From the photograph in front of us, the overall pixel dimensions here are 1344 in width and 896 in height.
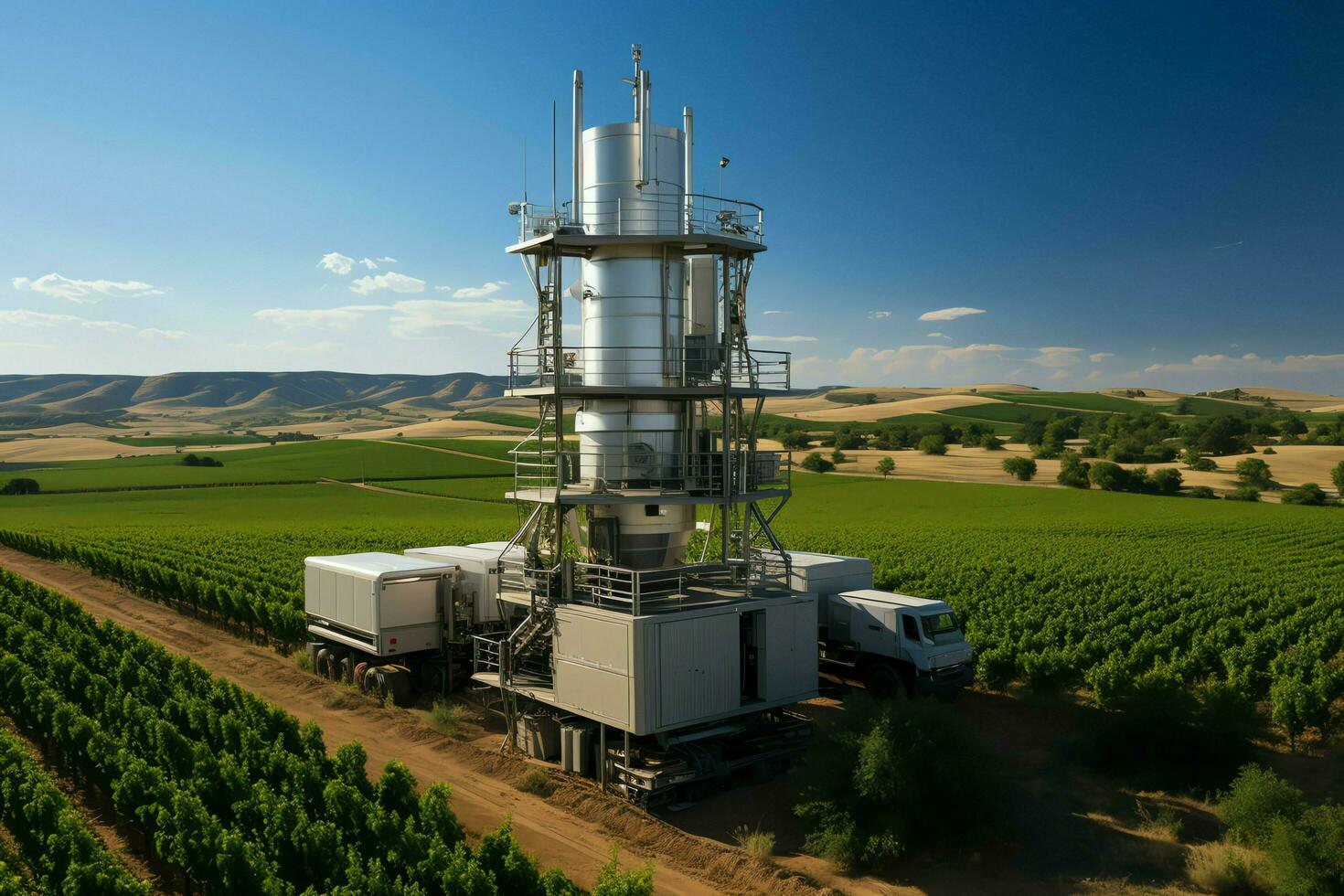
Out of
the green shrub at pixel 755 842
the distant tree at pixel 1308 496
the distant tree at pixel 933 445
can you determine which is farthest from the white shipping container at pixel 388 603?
the distant tree at pixel 933 445

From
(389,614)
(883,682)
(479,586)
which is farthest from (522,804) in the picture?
(883,682)

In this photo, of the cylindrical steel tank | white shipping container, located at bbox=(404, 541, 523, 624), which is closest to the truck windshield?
the cylindrical steel tank

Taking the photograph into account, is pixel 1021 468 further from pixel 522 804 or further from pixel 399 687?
pixel 522 804

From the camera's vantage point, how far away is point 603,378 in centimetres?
2212

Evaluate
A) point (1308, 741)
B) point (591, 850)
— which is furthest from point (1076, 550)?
point (591, 850)

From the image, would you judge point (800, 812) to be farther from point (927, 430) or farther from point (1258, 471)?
point (927, 430)

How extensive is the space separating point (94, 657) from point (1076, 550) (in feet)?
158

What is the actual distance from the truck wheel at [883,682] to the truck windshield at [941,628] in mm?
1401

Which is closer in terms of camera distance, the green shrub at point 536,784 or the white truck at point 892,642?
the green shrub at point 536,784

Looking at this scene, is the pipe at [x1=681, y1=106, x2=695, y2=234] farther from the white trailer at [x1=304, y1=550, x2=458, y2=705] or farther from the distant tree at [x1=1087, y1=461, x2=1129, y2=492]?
the distant tree at [x1=1087, y1=461, x2=1129, y2=492]

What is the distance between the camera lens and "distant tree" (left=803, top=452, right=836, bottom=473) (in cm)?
11250

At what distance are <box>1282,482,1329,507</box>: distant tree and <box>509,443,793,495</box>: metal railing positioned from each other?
86.0 metres

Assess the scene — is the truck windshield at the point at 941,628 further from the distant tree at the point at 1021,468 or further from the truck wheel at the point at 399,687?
the distant tree at the point at 1021,468

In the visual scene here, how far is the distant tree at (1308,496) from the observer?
285 ft
